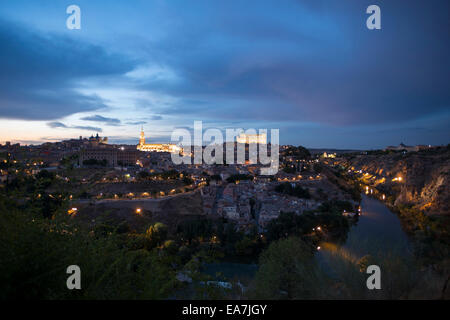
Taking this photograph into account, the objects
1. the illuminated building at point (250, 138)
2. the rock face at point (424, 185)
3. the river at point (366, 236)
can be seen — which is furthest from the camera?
the illuminated building at point (250, 138)

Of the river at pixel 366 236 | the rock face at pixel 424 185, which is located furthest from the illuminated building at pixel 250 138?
the river at pixel 366 236

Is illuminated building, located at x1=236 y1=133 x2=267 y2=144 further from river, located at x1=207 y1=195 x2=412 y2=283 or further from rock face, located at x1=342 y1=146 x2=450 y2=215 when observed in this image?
river, located at x1=207 y1=195 x2=412 y2=283

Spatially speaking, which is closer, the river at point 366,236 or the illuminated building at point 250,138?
the river at point 366,236

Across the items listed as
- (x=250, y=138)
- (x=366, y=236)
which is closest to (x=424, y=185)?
(x=366, y=236)

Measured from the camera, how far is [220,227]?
11.5 metres

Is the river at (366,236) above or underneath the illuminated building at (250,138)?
underneath

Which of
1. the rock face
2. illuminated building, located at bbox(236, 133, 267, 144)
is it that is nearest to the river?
the rock face

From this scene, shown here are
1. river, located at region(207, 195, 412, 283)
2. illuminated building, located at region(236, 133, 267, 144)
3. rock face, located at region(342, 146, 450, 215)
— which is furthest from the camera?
illuminated building, located at region(236, 133, 267, 144)

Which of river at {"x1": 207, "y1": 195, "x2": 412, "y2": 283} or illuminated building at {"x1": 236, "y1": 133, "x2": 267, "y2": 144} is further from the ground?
illuminated building at {"x1": 236, "y1": 133, "x2": 267, "y2": 144}

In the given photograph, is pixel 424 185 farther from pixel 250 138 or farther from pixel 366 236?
pixel 250 138

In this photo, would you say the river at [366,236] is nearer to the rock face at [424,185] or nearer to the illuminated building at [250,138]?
the rock face at [424,185]
